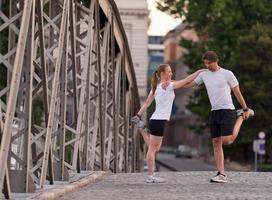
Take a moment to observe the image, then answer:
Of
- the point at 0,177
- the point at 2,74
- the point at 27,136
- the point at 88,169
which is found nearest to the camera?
the point at 0,177

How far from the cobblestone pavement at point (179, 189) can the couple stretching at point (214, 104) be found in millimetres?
492

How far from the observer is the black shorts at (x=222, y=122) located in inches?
493

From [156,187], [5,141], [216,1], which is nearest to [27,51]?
[5,141]

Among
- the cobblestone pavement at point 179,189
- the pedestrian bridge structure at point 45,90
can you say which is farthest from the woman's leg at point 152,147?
the pedestrian bridge structure at point 45,90

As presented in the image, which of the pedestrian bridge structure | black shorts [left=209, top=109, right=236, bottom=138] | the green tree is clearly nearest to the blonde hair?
black shorts [left=209, top=109, right=236, bottom=138]

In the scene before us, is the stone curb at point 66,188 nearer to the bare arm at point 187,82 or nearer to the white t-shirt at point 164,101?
the white t-shirt at point 164,101

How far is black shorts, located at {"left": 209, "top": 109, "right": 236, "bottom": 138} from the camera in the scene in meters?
12.5

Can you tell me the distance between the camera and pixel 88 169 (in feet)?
52.1

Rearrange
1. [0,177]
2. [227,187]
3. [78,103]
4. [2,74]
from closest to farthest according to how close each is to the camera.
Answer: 1. [0,177]
2. [227,187]
3. [78,103]
4. [2,74]

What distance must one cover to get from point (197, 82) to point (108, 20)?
20.1 ft

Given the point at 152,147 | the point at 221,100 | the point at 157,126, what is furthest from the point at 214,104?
the point at 152,147

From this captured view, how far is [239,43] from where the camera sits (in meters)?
49.3

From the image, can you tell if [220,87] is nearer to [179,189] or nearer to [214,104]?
[214,104]

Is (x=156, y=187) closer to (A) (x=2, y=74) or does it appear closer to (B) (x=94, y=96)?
(B) (x=94, y=96)
